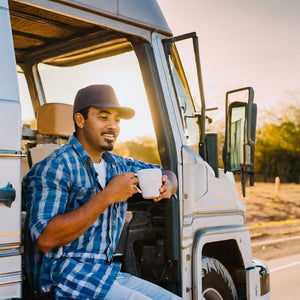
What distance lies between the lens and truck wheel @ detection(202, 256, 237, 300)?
3.68 meters

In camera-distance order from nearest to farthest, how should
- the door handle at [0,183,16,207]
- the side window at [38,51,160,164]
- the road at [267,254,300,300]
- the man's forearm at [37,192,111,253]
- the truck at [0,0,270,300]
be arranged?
the door handle at [0,183,16,207] < the man's forearm at [37,192,111,253] < the truck at [0,0,270,300] < the side window at [38,51,160,164] < the road at [267,254,300,300]

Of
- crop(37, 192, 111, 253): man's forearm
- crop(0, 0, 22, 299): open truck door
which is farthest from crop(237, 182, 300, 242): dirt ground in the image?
crop(0, 0, 22, 299): open truck door

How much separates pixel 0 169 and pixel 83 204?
0.46 metres

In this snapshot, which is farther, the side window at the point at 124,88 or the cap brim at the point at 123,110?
the side window at the point at 124,88

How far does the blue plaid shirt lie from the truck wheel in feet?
3.82

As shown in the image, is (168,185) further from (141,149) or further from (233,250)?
(233,250)

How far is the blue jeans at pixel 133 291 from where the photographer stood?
263 centimetres

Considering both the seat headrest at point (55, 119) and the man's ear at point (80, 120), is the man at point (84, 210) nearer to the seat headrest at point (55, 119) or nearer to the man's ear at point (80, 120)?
the man's ear at point (80, 120)

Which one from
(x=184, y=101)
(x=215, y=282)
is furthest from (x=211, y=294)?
(x=184, y=101)

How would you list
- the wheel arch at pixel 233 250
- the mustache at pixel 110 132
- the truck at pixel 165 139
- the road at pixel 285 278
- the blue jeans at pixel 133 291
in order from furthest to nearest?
1. the road at pixel 285 278
2. the wheel arch at pixel 233 250
3. the truck at pixel 165 139
4. the mustache at pixel 110 132
5. the blue jeans at pixel 133 291

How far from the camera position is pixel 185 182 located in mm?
3395

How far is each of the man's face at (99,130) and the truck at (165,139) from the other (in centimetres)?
45

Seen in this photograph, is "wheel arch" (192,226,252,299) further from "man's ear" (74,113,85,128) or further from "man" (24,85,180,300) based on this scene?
"man's ear" (74,113,85,128)

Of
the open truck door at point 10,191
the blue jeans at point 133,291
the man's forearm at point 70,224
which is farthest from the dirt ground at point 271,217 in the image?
the open truck door at point 10,191
